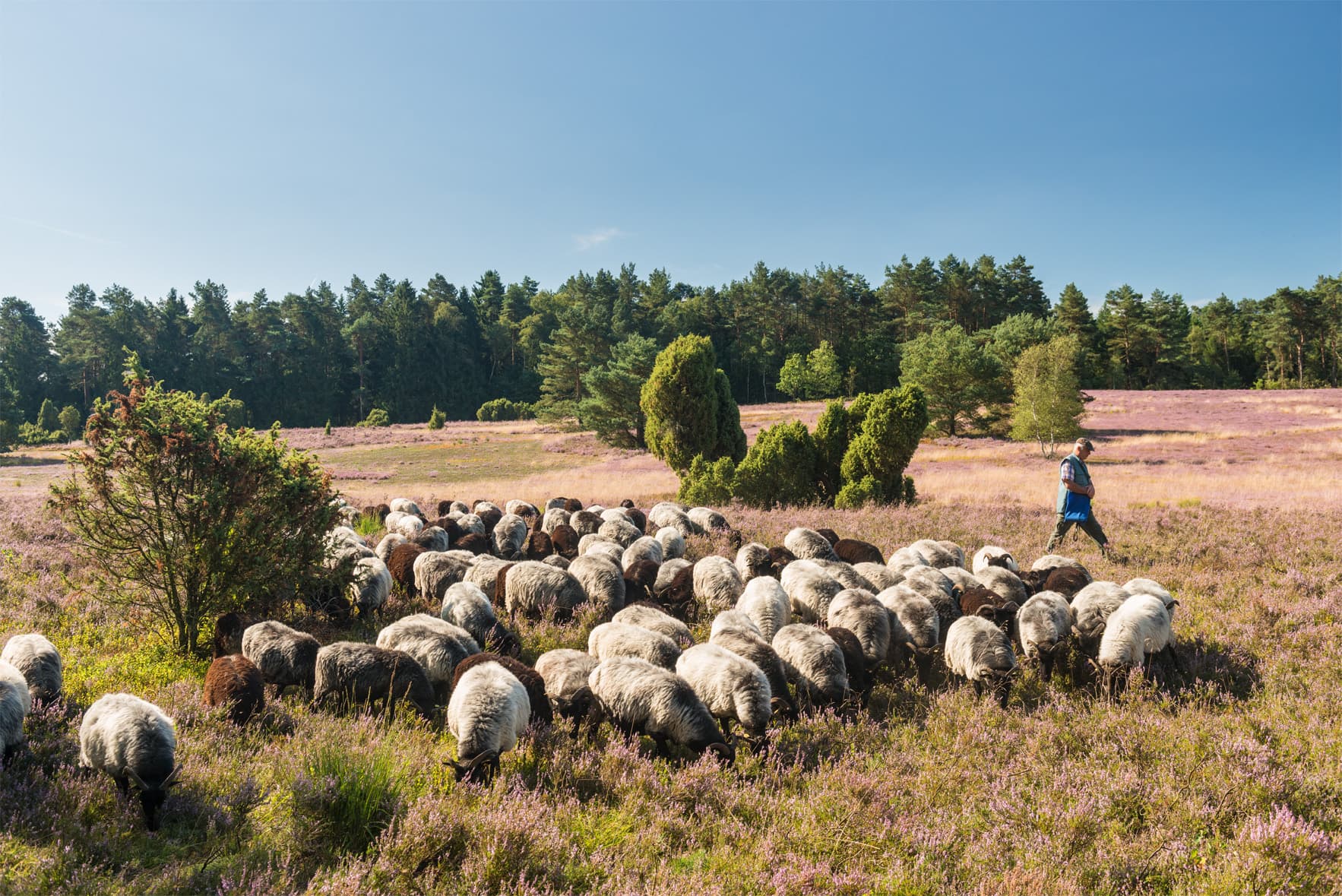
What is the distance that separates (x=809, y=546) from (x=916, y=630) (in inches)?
149

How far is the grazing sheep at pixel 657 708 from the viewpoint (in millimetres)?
5547

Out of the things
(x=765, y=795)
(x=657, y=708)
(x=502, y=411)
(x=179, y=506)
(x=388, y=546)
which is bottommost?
(x=765, y=795)

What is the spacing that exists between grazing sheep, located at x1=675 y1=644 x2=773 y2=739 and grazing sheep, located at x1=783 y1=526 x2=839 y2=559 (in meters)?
5.21

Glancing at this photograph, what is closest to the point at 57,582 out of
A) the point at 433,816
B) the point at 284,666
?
the point at 284,666

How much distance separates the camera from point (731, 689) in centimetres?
597

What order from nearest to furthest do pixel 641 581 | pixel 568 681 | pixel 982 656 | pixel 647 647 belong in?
1. pixel 568 681
2. pixel 982 656
3. pixel 647 647
4. pixel 641 581

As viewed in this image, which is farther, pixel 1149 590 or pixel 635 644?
pixel 1149 590

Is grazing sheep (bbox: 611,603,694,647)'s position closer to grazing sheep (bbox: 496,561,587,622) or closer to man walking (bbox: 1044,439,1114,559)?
grazing sheep (bbox: 496,561,587,622)

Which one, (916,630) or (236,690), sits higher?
(236,690)

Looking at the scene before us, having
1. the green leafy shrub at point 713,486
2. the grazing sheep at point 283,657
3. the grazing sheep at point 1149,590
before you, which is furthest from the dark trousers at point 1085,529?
the grazing sheep at point 283,657

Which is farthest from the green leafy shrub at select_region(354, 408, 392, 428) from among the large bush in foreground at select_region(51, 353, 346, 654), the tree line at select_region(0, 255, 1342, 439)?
the large bush in foreground at select_region(51, 353, 346, 654)

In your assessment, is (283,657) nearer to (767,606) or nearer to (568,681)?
(568,681)

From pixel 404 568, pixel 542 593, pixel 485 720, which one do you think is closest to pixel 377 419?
pixel 404 568

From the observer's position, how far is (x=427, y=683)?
20.6 feet
